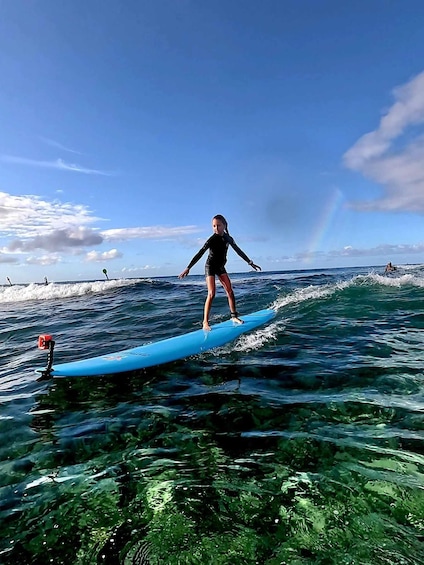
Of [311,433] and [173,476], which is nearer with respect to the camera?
[173,476]

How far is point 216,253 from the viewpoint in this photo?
841 cm

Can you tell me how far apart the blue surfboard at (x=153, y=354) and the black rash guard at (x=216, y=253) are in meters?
1.50

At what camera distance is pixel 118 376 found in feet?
21.5

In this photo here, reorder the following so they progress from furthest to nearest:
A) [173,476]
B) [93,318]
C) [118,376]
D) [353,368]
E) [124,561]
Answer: [93,318] → [118,376] → [353,368] → [173,476] → [124,561]

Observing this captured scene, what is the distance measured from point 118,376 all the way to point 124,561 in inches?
173

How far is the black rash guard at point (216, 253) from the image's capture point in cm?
824

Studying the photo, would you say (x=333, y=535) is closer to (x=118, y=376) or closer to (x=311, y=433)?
(x=311, y=433)

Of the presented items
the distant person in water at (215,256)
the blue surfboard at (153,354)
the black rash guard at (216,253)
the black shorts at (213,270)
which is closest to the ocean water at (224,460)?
the blue surfboard at (153,354)

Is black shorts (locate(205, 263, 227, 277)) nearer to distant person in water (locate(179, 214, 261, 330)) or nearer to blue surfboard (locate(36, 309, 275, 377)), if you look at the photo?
distant person in water (locate(179, 214, 261, 330))

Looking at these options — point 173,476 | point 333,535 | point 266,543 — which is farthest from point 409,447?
point 173,476

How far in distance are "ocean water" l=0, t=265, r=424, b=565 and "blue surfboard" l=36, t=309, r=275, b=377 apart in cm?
27

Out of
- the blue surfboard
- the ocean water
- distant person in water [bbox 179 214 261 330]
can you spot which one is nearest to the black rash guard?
distant person in water [bbox 179 214 261 330]

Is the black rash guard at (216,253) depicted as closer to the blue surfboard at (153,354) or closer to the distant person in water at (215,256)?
the distant person in water at (215,256)

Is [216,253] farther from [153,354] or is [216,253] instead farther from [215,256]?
[153,354]
